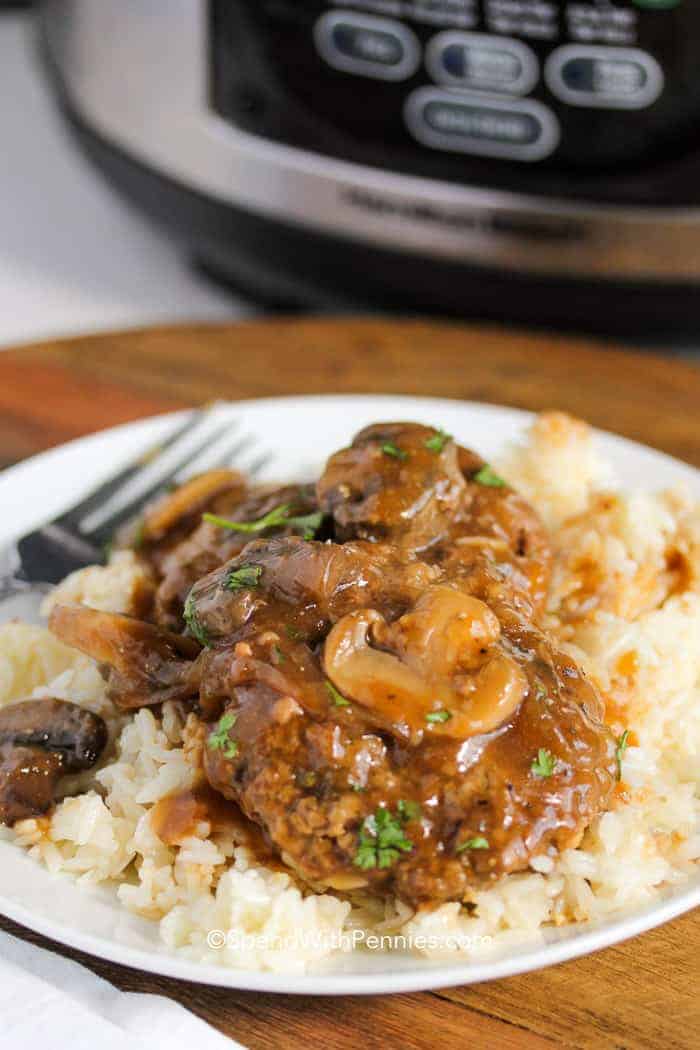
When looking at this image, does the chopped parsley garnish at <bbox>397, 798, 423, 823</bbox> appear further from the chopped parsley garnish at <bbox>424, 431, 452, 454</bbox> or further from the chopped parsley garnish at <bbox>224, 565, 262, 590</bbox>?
the chopped parsley garnish at <bbox>424, 431, 452, 454</bbox>

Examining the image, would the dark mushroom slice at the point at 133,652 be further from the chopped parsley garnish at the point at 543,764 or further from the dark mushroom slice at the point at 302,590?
the chopped parsley garnish at the point at 543,764

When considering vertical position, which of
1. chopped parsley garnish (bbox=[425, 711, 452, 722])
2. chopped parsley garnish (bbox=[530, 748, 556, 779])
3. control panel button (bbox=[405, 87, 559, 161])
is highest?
control panel button (bbox=[405, 87, 559, 161])

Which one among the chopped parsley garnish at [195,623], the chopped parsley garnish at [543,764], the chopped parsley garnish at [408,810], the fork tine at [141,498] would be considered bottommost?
the fork tine at [141,498]

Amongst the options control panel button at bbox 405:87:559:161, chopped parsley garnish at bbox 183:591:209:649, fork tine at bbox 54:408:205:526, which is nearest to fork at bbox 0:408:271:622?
fork tine at bbox 54:408:205:526

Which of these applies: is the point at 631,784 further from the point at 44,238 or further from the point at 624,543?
the point at 44,238

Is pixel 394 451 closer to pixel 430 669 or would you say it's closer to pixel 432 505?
pixel 432 505

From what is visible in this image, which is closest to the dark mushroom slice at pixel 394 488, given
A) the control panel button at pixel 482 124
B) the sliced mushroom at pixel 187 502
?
the sliced mushroom at pixel 187 502
